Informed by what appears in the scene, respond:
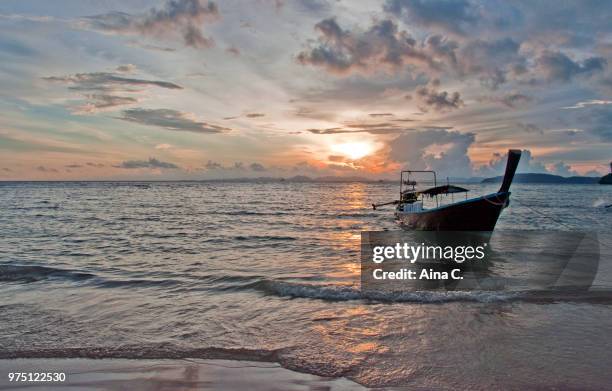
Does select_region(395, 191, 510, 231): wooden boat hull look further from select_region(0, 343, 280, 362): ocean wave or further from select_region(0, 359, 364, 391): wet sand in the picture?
select_region(0, 359, 364, 391): wet sand

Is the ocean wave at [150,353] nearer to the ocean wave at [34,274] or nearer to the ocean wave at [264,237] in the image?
the ocean wave at [34,274]

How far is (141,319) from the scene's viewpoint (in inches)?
364

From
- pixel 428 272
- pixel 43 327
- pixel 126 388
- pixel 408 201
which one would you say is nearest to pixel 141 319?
pixel 43 327

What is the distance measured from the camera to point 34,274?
46.7 feet

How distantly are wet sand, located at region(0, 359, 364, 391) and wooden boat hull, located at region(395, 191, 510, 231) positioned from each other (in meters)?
17.1

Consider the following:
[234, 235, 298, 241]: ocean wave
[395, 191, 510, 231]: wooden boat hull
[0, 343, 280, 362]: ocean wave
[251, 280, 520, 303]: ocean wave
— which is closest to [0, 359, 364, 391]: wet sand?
[0, 343, 280, 362]: ocean wave

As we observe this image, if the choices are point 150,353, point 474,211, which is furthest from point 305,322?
point 474,211

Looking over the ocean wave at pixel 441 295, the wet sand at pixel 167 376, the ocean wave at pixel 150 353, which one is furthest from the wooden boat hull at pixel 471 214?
the wet sand at pixel 167 376

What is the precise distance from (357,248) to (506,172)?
8.25 m

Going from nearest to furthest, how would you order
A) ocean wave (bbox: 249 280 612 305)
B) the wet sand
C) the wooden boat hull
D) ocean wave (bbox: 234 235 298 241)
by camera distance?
the wet sand
ocean wave (bbox: 249 280 612 305)
the wooden boat hull
ocean wave (bbox: 234 235 298 241)

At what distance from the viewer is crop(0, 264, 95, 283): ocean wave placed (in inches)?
534

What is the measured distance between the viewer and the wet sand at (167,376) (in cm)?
585

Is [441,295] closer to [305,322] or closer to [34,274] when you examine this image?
[305,322]

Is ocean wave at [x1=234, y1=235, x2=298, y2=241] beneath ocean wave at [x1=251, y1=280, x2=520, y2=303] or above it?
beneath
